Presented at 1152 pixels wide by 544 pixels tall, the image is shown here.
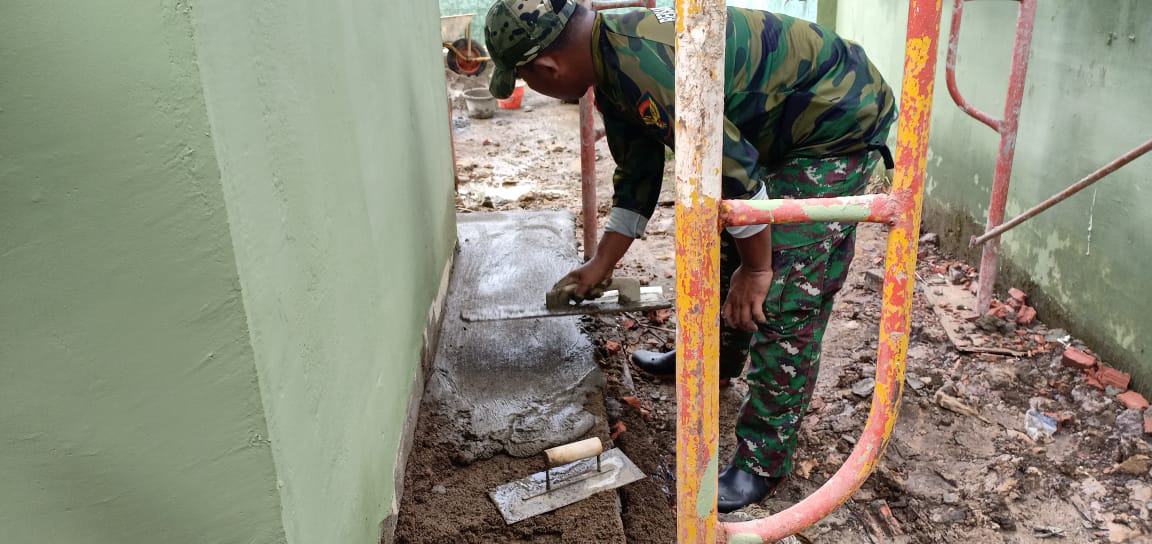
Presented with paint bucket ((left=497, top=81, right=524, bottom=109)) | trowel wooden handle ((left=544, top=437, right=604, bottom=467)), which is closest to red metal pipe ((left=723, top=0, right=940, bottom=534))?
trowel wooden handle ((left=544, top=437, right=604, bottom=467))

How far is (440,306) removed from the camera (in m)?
3.20

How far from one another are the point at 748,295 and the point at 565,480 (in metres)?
0.74

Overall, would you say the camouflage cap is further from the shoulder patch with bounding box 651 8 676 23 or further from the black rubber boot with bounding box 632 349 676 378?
the black rubber boot with bounding box 632 349 676 378

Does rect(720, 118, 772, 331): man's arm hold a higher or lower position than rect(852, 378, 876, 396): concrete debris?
higher

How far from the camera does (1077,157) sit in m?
3.46

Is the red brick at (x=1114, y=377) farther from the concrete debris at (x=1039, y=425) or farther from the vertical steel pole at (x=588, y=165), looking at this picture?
the vertical steel pole at (x=588, y=165)

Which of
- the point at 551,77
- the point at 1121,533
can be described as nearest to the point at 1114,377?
the point at 1121,533

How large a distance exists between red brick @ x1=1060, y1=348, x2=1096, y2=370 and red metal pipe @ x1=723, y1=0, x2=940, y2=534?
270 centimetres

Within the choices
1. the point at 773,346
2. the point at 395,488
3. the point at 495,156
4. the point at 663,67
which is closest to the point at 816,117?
the point at 663,67

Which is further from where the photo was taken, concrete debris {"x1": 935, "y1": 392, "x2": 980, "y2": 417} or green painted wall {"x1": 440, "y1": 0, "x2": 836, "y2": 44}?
green painted wall {"x1": 440, "y1": 0, "x2": 836, "y2": 44}

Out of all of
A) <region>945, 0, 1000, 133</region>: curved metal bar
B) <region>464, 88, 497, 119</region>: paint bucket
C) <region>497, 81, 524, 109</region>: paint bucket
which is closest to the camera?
<region>945, 0, 1000, 133</region>: curved metal bar

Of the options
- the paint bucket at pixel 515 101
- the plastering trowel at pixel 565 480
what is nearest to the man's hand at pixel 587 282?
the plastering trowel at pixel 565 480

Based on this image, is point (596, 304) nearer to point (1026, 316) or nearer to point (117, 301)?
point (117, 301)

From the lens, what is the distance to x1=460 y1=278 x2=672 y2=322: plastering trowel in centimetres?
290
